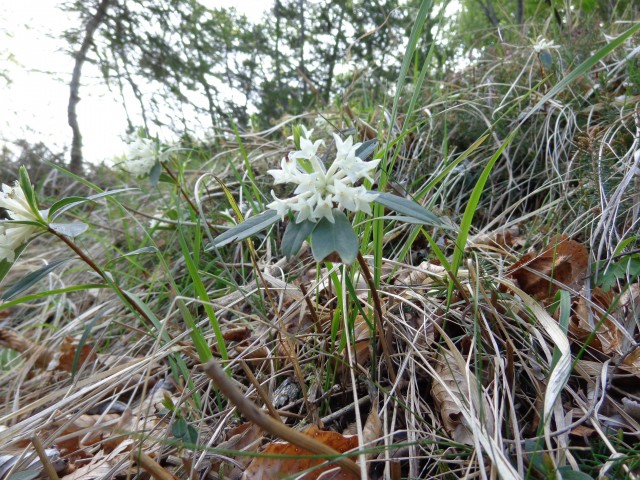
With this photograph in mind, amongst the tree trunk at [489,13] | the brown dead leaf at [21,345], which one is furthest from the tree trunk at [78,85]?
the tree trunk at [489,13]

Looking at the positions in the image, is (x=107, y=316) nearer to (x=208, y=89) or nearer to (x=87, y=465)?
(x=87, y=465)

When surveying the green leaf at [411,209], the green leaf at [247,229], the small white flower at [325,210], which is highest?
the small white flower at [325,210]

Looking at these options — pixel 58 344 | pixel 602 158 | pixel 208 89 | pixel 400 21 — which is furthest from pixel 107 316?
pixel 400 21

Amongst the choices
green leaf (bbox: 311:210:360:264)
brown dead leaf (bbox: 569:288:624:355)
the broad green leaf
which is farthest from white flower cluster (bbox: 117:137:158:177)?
brown dead leaf (bbox: 569:288:624:355)

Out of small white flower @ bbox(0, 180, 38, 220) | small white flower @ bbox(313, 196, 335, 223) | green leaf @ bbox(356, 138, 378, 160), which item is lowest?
small white flower @ bbox(313, 196, 335, 223)

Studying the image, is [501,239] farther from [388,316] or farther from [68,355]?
[68,355]

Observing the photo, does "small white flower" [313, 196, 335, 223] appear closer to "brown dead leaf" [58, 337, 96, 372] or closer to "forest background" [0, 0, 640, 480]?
"forest background" [0, 0, 640, 480]

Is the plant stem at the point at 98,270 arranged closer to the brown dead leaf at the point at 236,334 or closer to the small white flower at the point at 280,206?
the brown dead leaf at the point at 236,334
